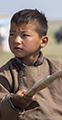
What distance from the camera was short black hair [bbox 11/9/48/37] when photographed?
95.0 inches

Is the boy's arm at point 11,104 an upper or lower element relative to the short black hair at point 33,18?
lower

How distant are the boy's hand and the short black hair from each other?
0.65 metres

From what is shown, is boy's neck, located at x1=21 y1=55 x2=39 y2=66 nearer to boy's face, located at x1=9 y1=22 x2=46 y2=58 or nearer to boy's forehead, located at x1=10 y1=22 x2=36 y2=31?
boy's face, located at x1=9 y1=22 x2=46 y2=58

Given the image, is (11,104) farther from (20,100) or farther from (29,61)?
(29,61)

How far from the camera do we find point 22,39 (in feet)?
7.78

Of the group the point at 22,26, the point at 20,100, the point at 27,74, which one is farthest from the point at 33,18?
the point at 20,100

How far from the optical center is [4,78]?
2350 millimetres

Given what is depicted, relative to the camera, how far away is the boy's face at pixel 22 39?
2.36 meters

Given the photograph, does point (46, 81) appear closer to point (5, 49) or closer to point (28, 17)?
point (28, 17)

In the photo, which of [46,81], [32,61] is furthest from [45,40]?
[46,81]

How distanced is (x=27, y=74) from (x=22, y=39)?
31 cm

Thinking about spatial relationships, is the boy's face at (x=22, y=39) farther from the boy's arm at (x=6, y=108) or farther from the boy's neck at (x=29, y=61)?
the boy's arm at (x=6, y=108)

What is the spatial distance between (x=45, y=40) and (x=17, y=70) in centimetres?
42

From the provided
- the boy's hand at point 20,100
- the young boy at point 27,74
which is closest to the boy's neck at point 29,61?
the young boy at point 27,74
